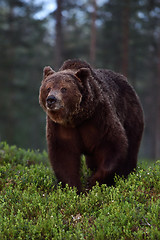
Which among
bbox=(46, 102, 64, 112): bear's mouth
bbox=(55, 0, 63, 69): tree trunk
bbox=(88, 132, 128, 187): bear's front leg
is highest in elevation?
bbox=(55, 0, 63, 69): tree trunk

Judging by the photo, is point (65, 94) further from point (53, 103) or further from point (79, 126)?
point (79, 126)

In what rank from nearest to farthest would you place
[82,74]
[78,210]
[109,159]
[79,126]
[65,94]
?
[78,210] → [65,94] → [82,74] → [79,126] → [109,159]

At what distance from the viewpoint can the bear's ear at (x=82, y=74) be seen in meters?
5.69

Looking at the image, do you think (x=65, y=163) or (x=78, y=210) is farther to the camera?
(x=65, y=163)

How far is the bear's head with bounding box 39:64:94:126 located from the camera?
524 centimetres

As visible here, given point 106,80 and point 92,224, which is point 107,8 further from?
point 92,224

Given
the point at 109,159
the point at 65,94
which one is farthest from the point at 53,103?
the point at 109,159

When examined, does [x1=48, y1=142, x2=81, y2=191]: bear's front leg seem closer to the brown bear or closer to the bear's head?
the brown bear

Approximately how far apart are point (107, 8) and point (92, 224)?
2005cm

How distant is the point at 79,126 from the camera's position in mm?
5824

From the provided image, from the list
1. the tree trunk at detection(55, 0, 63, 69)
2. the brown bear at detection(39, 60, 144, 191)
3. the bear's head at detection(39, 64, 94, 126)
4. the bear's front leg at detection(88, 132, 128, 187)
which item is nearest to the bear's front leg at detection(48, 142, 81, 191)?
the brown bear at detection(39, 60, 144, 191)

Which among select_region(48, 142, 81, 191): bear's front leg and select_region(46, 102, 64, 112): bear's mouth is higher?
select_region(46, 102, 64, 112): bear's mouth

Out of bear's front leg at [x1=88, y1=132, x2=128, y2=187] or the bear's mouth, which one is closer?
the bear's mouth

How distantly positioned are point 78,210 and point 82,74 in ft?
7.07
